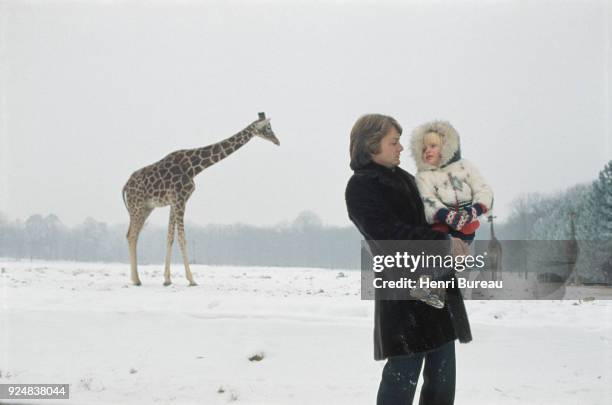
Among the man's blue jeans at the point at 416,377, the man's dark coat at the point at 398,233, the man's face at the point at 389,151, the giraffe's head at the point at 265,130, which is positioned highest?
the giraffe's head at the point at 265,130

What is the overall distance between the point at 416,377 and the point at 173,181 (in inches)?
298

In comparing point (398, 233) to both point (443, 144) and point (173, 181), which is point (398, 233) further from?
point (173, 181)

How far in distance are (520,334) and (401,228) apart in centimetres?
428

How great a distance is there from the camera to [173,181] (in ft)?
29.8

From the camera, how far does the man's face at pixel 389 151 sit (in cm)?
206

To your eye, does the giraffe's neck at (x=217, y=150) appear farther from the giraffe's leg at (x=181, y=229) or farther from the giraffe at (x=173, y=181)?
the giraffe's leg at (x=181, y=229)

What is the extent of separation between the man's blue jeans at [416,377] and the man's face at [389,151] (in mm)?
723

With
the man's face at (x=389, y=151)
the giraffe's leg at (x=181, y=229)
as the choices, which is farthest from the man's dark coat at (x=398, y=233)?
the giraffe's leg at (x=181, y=229)

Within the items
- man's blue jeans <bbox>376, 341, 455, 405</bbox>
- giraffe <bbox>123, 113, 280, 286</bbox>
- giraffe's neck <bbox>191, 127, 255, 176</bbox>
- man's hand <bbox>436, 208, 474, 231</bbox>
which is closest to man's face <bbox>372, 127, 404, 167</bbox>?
man's hand <bbox>436, 208, 474, 231</bbox>

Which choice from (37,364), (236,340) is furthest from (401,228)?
(37,364)

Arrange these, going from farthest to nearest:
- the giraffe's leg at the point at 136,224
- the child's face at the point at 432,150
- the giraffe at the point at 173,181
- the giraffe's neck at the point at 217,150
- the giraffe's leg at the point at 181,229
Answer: the giraffe's neck at the point at 217,150 → the giraffe's leg at the point at 136,224 → the giraffe at the point at 173,181 → the giraffe's leg at the point at 181,229 → the child's face at the point at 432,150

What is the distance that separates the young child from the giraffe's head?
6.96 metres

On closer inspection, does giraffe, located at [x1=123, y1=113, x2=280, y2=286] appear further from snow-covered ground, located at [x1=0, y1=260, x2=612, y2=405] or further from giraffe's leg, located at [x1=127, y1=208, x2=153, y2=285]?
snow-covered ground, located at [x1=0, y1=260, x2=612, y2=405]

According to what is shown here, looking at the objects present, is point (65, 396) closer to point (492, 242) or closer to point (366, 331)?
point (366, 331)
